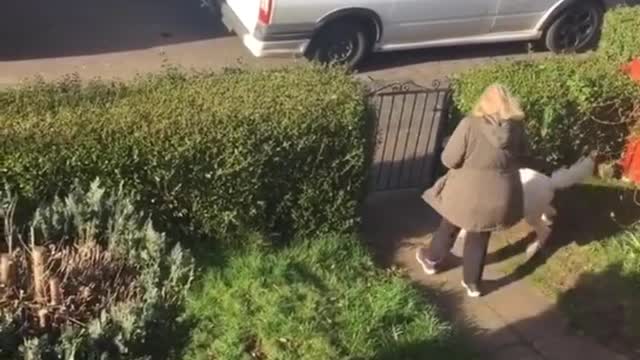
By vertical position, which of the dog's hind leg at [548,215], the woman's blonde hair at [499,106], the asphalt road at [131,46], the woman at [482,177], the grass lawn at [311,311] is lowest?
the asphalt road at [131,46]

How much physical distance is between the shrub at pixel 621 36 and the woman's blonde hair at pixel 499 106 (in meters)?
2.58

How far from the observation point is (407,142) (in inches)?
389

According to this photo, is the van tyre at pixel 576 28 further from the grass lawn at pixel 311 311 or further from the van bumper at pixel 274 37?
the grass lawn at pixel 311 311

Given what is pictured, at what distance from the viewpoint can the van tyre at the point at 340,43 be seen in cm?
1196

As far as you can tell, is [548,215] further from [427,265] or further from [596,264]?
[427,265]

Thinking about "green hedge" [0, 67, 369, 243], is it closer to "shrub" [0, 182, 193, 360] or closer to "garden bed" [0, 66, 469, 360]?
"garden bed" [0, 66, 469, 360]

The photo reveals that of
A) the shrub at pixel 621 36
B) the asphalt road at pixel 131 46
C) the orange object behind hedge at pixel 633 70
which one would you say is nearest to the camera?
the orange object behind hedge at pixel 633 70

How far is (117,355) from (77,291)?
16.2 inches

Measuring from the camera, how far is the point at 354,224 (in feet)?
26.1

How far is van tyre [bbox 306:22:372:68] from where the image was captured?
1196 cm

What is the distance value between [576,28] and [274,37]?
375 cm

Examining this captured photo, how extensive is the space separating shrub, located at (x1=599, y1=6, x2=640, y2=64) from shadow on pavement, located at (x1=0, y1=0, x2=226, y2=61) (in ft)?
15.5

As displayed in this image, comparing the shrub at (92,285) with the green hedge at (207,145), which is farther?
the green hedge at (207,145)

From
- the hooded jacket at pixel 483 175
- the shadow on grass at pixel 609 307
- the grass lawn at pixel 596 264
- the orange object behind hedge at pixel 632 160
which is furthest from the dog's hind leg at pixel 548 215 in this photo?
the orange object behind hedge at pixel 632 160
